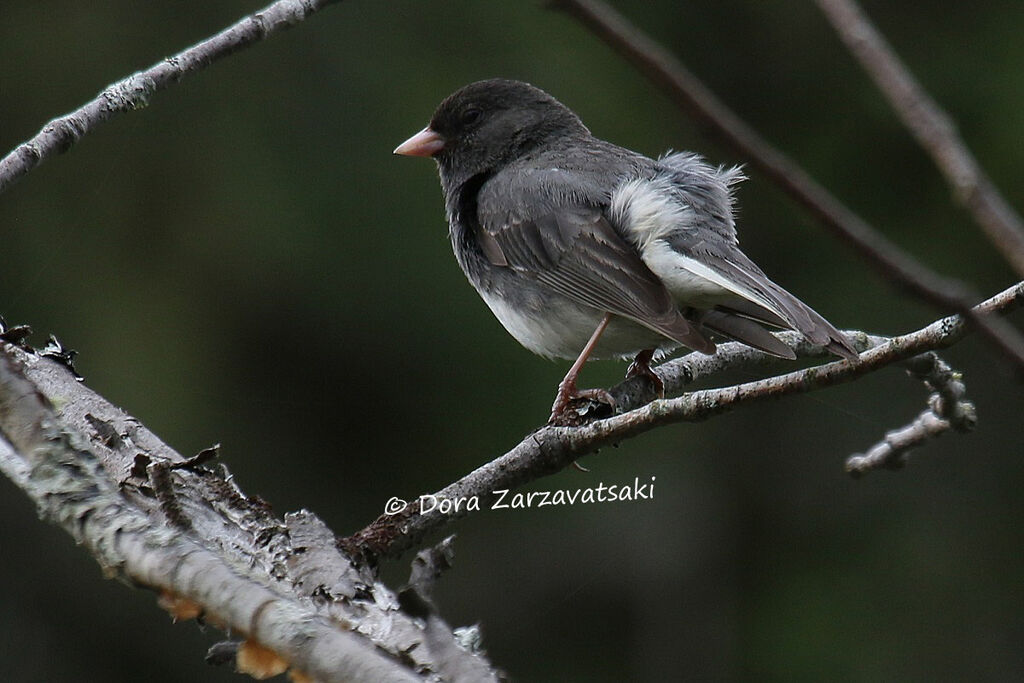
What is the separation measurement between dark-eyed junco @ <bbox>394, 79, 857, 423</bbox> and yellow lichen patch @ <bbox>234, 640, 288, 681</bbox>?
4.47 ft

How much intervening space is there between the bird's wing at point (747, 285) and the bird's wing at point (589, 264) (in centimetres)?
11

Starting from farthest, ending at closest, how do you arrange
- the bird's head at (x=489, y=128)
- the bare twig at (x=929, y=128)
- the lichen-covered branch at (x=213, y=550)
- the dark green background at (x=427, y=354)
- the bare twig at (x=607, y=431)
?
the dark green background at (x=427, y=354)
the bird's head at (x=489, y=128)
the bare twig at (x=607, y=431)
the lichen-covered branch at (x=213, y=550)
the bare twig at (x=929, y=128)

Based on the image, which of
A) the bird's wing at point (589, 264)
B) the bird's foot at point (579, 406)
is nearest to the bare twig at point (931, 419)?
the bird's wing at point (589, 264)

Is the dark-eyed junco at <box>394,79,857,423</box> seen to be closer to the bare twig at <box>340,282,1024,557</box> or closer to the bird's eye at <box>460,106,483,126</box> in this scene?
the bird's eye at <box>460,106,483,126</box>

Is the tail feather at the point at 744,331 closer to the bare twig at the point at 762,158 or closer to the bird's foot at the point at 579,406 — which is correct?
the bird's foot at the point at 579,406

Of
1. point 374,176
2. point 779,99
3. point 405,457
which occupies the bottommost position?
point 405,457

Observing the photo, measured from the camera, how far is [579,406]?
2836mm

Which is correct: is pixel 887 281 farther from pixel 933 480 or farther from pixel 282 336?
pixel 933 480

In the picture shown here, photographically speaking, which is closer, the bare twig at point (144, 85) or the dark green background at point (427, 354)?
the bare twig at point (144, 85)

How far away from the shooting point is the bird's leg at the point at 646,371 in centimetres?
304

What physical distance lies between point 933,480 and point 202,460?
4.25m

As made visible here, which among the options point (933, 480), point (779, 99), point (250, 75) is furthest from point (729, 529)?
point (250, 75)

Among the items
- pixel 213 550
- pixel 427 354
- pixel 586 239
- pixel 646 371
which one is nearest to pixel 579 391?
pixel 646 371

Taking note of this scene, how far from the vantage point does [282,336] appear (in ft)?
16.3
